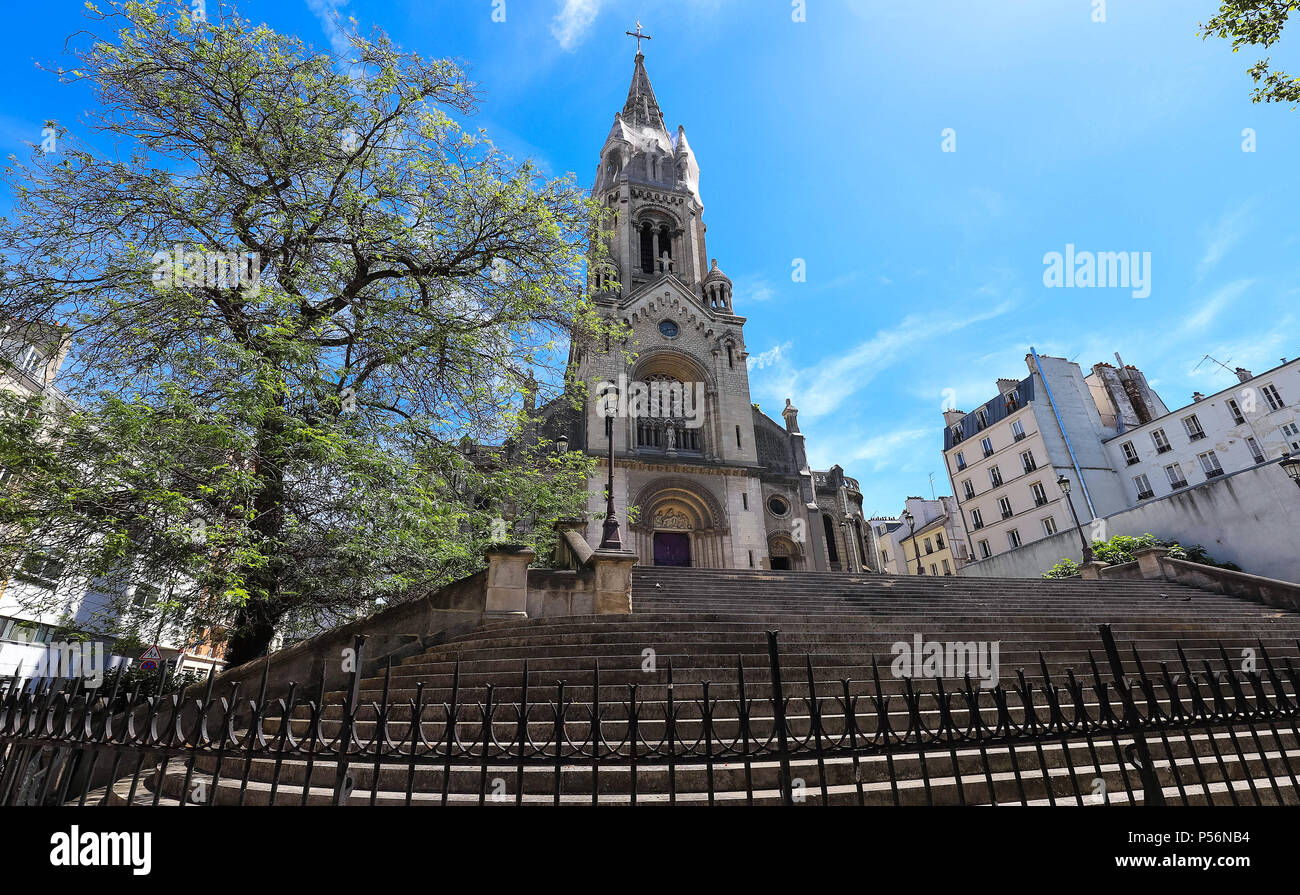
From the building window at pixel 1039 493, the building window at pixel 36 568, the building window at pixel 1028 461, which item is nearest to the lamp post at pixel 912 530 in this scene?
the building window at pixel 1028 461

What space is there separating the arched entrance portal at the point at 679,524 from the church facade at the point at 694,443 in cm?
4

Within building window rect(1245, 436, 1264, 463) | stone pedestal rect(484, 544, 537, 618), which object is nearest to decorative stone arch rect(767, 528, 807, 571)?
stone pedestal rect(484, 544, 537, 618)

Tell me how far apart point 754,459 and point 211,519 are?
20.0 m

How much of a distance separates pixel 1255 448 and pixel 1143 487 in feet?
15.7

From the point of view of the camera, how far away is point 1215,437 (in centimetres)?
2522

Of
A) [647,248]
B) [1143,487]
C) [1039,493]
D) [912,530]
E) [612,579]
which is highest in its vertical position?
[647,248]

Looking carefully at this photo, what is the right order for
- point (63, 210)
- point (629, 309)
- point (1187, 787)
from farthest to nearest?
point (629, 309)
point (63, 210)
point (1187, 787)

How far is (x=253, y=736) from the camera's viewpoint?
2.61 m

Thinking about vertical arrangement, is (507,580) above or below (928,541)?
below

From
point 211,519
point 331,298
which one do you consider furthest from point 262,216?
point 211,519

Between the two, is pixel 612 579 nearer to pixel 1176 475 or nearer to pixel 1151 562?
pixel 1151 562

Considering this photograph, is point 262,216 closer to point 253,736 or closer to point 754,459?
point 253,736

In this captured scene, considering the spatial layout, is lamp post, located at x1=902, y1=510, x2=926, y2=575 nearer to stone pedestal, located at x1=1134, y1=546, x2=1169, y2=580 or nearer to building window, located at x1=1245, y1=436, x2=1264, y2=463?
building window, located at x1=1245, y1=436, x2=1264, y2=463

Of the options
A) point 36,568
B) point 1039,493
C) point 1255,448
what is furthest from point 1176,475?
point 36,568
